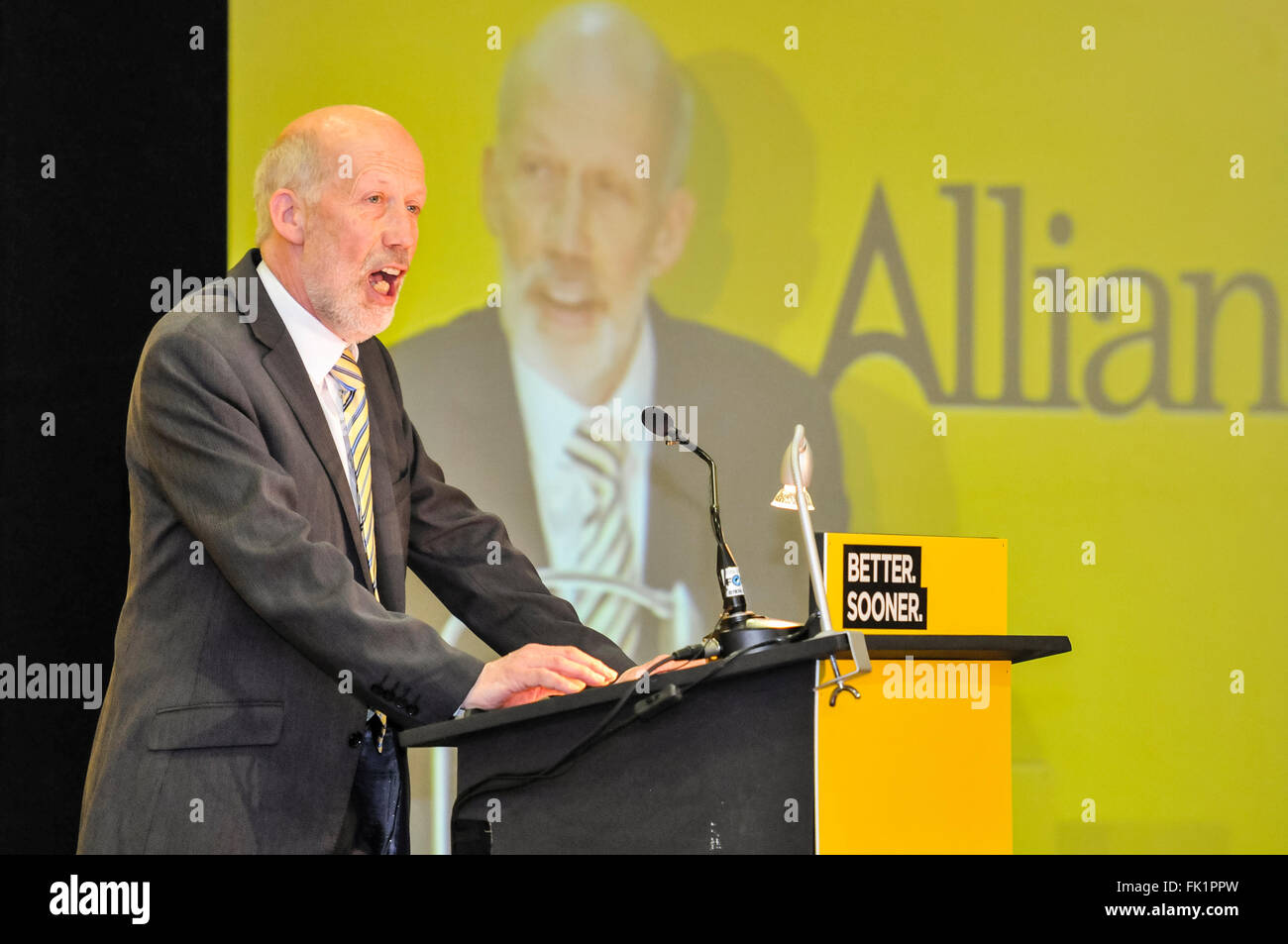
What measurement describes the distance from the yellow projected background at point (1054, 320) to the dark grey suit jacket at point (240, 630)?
156 cm

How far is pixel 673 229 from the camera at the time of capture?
13.6ft

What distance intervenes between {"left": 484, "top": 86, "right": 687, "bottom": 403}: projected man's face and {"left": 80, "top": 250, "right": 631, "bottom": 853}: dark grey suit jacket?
1404 millimetres

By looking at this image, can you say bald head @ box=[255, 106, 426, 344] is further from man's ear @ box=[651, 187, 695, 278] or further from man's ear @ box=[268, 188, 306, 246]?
man's ear @ box=[651, 187, 695, 278]

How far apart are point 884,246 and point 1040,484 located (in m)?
0.87

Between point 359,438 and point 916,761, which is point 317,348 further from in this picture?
point 916,761

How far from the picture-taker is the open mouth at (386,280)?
290cm

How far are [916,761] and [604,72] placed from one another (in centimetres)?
271

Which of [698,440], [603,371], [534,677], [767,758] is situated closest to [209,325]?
[534,677]

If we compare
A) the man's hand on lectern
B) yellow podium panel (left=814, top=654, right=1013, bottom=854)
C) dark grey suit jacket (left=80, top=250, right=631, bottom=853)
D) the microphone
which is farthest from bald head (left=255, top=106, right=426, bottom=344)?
yellow podium panel (left=814, top=654, right=1013, bottom=854)

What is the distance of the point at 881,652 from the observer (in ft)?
6.17

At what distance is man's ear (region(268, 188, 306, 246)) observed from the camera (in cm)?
288
